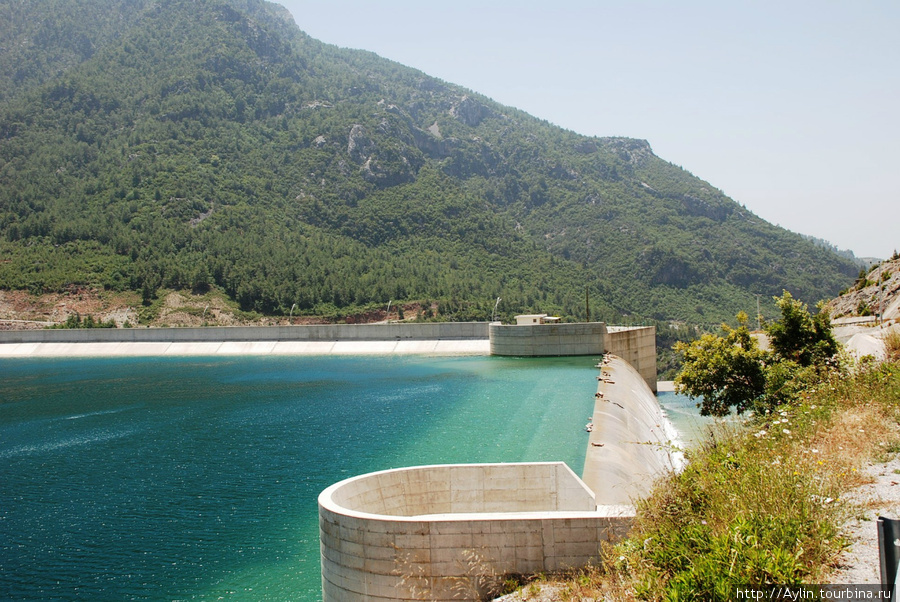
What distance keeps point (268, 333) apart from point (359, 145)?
57362mm

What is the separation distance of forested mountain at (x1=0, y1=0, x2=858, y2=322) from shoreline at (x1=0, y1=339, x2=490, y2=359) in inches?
450

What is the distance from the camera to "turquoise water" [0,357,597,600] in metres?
12.4

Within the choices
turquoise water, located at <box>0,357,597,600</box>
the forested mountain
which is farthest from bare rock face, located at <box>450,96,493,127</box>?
turquoise water, located at <box>0,357,597,600</box>

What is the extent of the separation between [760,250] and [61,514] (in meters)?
112

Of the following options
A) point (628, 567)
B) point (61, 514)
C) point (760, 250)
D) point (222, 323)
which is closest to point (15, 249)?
point (222, 323)

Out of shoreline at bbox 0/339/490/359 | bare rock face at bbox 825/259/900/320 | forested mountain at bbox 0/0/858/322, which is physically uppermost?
forested mountain at bbox 0/0/858/322

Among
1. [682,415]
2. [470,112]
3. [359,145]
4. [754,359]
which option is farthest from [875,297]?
[470,112]

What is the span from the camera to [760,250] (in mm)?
112062

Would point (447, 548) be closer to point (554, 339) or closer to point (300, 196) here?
point (554, 339)

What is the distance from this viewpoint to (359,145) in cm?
10888

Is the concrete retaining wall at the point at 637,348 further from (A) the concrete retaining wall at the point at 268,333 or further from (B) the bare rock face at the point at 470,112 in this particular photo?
(B) the bare rock face at the point at 470,112

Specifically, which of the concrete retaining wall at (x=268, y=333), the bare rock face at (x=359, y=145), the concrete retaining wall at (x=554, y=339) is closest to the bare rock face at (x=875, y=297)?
the concrete retaining wall at (x=554, y=339)

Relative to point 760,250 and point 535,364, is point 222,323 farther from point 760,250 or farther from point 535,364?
point 760,250

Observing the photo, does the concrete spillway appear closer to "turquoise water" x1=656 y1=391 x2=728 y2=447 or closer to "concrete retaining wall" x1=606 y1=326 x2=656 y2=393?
"turquoise water" x1=656 y1=391 x2=728 y2=447
